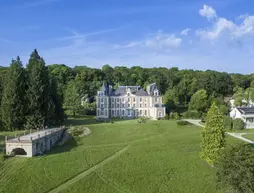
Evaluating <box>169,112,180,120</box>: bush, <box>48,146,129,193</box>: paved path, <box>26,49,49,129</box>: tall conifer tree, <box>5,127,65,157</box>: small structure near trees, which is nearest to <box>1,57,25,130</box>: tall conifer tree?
<box>26,49,49,129</box>: tall conifer tree

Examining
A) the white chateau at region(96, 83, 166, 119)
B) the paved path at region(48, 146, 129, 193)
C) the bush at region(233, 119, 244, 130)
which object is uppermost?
the white chateau at region(96, 83, 166, 119)

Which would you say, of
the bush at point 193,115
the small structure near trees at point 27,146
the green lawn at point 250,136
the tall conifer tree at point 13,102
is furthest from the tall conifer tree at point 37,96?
the green lawn at point 250,136

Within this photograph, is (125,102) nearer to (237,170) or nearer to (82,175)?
(82,175)

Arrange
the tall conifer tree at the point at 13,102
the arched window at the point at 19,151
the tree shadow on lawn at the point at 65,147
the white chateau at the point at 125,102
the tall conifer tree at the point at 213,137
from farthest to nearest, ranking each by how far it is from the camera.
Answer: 1. the white chateau at the point at 125,102
2. the tall conifer tree at the point at 13,102
3. the tree shadow on lawn at the point at 65,147
4. the arched window at the point at 19,151
5. the tall conifer tree at the point at 213,137

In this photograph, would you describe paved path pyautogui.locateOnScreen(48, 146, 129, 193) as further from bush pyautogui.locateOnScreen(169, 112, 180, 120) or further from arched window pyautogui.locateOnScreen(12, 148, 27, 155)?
bush pyautogui.locateOnScreen(169, 112, 180, 120)

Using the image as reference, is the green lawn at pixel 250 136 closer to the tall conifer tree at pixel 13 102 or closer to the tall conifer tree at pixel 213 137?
the tall conifer tree at pixel 213 137

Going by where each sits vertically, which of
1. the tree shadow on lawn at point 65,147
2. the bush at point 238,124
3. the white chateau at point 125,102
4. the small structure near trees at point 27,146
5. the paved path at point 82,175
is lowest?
the paved path at point 82,175
